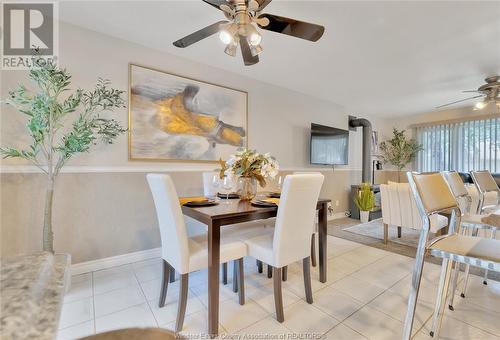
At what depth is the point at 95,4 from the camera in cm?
197

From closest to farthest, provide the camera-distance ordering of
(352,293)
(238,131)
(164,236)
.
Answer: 1. (164,236)
2. (352,293)
3. (238,131)

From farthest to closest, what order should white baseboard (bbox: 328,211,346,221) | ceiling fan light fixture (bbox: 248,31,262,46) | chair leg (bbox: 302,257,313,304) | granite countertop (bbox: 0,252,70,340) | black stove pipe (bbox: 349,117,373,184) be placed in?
1. black stove pipe (bbox: 349,117,373,184)
2. white baseboard (bbox: 328,211,346,221)
3. chair leg (bbox: 302,257,313,304)
4. ceiling fan light fixture (bbox: 248,31,262,46)
5. granite countertop (bbox: 0,252,70,340)

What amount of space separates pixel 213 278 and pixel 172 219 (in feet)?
1.46

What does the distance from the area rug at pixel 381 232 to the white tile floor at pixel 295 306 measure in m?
0.92

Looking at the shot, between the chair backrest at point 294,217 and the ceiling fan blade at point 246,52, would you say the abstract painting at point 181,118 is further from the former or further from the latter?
the chair backrest at point 294,217

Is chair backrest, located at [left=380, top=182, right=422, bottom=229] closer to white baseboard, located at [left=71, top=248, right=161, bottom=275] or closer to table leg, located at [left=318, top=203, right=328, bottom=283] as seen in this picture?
table leg, located at [left=318, top=203, right=328, bottom=283]

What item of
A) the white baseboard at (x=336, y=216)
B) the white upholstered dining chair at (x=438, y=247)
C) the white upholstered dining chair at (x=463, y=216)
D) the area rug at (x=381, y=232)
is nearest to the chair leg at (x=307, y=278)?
the white upholstered dining chair at (x=438, y=247)

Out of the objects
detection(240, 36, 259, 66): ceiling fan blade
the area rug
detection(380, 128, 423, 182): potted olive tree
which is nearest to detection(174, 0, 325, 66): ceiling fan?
detection(240, 36, 259, 66): ceiling fan blade

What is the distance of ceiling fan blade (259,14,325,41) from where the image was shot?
162 cm

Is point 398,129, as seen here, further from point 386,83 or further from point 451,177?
point 451,177

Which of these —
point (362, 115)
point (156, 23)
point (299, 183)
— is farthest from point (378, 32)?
point (362, 115)

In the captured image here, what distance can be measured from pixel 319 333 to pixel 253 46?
6.66 ft

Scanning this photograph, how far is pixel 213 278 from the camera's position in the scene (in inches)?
57.1

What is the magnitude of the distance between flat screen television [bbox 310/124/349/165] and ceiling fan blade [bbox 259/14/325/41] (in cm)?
262
